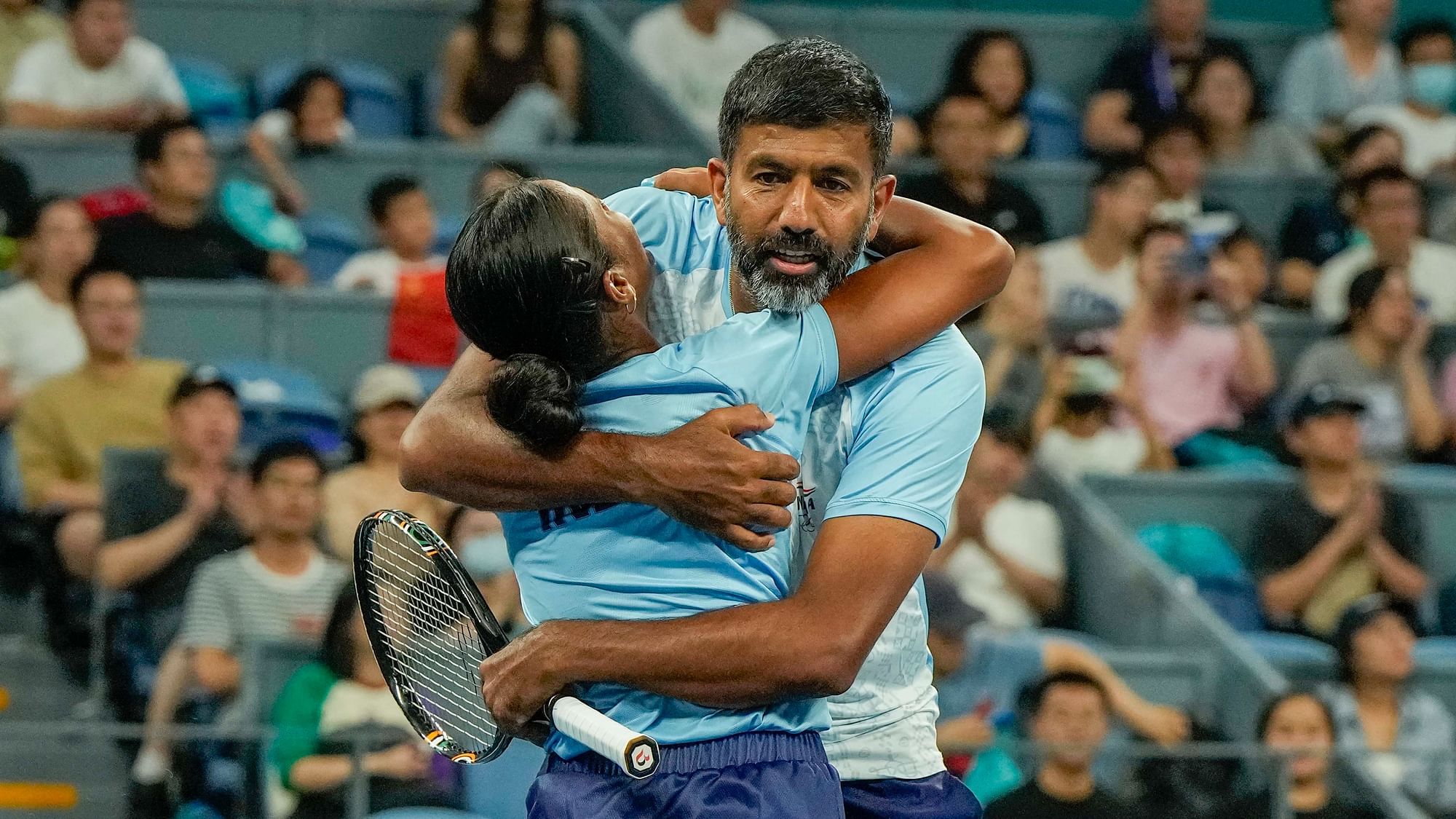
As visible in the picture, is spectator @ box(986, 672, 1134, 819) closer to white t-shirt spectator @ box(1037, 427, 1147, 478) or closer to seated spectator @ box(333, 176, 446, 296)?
white t-shirt spectator @ box(1037, 427, 1147, 478)

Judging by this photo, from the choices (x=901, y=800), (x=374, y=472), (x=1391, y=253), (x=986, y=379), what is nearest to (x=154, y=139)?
(x=374, y=472)

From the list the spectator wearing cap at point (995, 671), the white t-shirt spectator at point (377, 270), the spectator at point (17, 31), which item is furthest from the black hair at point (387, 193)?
the spectator wearing cap at point (995, 671)

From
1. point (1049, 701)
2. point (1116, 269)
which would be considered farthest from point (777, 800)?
point (1116, 269)

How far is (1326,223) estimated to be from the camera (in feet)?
24.9

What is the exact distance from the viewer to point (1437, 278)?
7.42m

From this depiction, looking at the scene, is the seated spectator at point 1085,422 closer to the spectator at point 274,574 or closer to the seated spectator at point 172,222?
the spectator at point 274,574

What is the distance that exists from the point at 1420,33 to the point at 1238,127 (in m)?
1.20

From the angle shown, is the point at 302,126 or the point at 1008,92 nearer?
the point at 302,126

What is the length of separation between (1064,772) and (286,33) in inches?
195

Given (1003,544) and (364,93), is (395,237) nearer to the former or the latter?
(364,93)

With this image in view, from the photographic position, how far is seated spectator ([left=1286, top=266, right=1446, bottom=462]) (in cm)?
669

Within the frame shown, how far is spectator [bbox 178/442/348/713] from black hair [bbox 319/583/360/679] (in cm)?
24

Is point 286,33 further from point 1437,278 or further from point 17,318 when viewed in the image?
point 1437,278

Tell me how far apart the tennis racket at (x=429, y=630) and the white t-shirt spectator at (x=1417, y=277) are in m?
5.22
